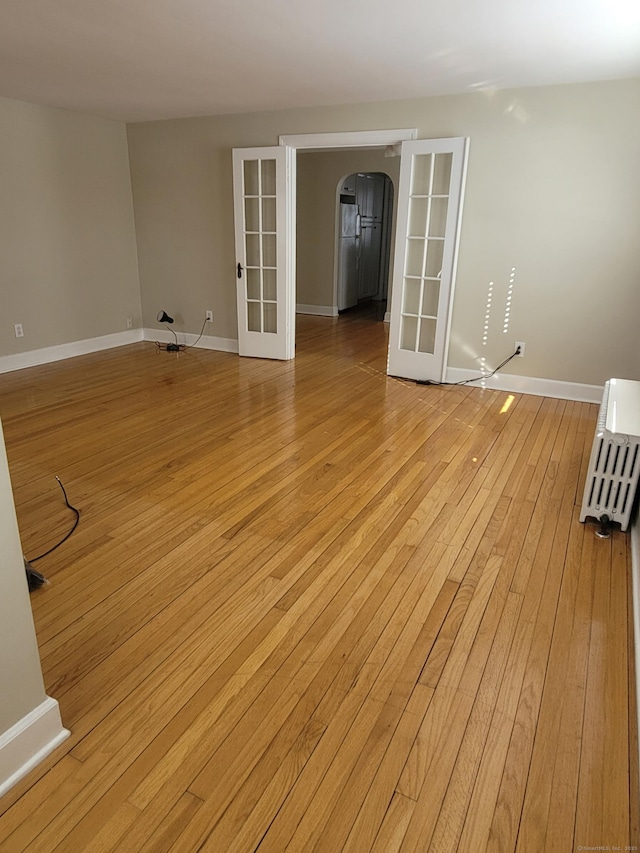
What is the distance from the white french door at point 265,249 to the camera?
5281 millimetres

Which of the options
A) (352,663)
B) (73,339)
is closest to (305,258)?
(73,339)

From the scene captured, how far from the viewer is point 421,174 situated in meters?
4.72

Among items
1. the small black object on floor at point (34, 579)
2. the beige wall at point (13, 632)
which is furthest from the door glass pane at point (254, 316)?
the beige wall at point (13, 632)

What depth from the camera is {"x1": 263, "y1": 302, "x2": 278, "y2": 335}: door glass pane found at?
577 cm

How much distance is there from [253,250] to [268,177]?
71 centimetres

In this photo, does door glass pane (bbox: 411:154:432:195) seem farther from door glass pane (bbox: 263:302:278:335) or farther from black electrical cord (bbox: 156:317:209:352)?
black electrical cord (bbox: 156:317:209:352)

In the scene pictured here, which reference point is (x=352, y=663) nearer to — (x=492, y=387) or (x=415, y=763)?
(x=415, y=763)

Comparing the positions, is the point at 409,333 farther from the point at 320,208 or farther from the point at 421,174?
the point at 320,208

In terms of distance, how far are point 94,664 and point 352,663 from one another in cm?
84

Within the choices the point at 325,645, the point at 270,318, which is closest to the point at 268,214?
the point at 270,318

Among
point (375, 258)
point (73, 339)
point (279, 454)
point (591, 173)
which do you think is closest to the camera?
point (279, 454)

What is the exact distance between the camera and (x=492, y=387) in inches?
194

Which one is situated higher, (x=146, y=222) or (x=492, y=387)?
(x=146, y=222)

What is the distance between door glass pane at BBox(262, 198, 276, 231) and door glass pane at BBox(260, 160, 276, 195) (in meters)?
0.08
